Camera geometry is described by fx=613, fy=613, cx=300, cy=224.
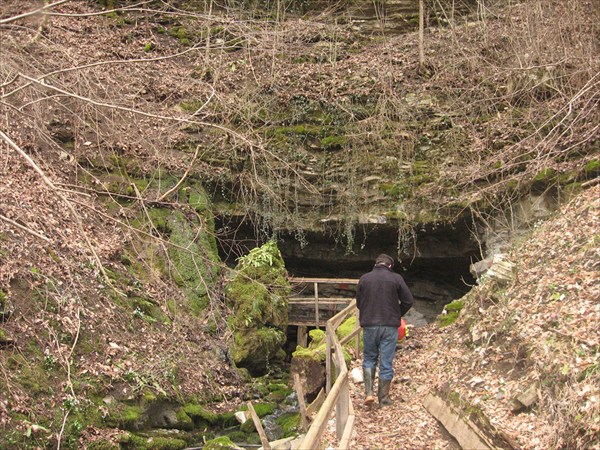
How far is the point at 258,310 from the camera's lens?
12297mm

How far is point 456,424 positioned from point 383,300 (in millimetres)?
1759

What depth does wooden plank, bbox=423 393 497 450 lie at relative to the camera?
5.59 meters

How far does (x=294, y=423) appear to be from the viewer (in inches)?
374

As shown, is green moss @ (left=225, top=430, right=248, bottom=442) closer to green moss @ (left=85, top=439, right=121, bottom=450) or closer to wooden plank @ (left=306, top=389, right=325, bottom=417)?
wooden plank @ (left=306, top=389, right=325, bottom=417)

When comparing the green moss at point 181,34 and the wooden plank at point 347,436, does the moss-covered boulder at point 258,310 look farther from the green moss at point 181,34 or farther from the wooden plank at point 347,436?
the green moss at point 181,34

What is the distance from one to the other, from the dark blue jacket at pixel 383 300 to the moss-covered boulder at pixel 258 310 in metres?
4.23

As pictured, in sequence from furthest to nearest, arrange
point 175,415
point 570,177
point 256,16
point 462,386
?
point 256,16 < point 570,177 < point 175,415 < point 462,386

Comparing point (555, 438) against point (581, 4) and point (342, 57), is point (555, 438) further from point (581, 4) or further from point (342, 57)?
point (342, 57)

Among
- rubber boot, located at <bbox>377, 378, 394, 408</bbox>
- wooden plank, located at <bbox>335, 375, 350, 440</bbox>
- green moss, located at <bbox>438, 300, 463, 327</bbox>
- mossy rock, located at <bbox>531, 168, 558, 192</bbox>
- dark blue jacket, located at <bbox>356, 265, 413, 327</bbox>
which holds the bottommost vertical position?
green moss, located at <bbox>438, 300, 463, 327</bbox>

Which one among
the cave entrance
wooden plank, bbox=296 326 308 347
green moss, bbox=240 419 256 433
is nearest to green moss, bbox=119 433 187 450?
green moss, bbox=240 419 256 433

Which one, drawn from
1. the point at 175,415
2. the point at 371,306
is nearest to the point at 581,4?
the point at 371,306

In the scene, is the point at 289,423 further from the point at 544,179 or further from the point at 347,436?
the point at 544,179

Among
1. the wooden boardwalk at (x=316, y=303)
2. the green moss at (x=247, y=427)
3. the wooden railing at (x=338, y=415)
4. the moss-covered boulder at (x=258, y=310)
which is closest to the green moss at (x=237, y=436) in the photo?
the green moss at (x=247, y=427)

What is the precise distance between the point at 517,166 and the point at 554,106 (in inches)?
63.5
